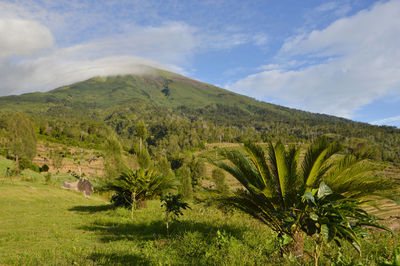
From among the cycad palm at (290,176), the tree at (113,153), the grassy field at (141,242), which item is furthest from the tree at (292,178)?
the tree at (113,153)

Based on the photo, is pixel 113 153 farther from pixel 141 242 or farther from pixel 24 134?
pixel 24 134

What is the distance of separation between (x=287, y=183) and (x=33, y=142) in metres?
63.6

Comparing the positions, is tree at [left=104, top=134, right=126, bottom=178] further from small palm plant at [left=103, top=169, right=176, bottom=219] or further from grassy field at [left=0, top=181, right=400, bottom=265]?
grassy field at [left=0, top=181, right=400, bottom=265]

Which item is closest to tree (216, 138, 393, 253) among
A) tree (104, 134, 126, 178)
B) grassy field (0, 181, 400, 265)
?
grassy field (0, 181, 400, 265)

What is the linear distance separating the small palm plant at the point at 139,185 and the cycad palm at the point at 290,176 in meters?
6.67

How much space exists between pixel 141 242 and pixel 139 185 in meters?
5.02

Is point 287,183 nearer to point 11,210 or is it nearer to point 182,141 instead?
point 11,210

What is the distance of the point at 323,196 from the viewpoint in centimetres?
250

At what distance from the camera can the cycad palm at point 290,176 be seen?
4391mm

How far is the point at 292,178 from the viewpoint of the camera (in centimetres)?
478

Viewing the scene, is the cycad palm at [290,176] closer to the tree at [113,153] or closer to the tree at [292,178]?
the tree at [292,178]

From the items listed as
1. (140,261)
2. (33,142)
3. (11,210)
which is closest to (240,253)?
(140,261)

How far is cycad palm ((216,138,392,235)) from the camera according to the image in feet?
14.4

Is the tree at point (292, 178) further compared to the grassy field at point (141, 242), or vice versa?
the grassy field at point (141, 242)
